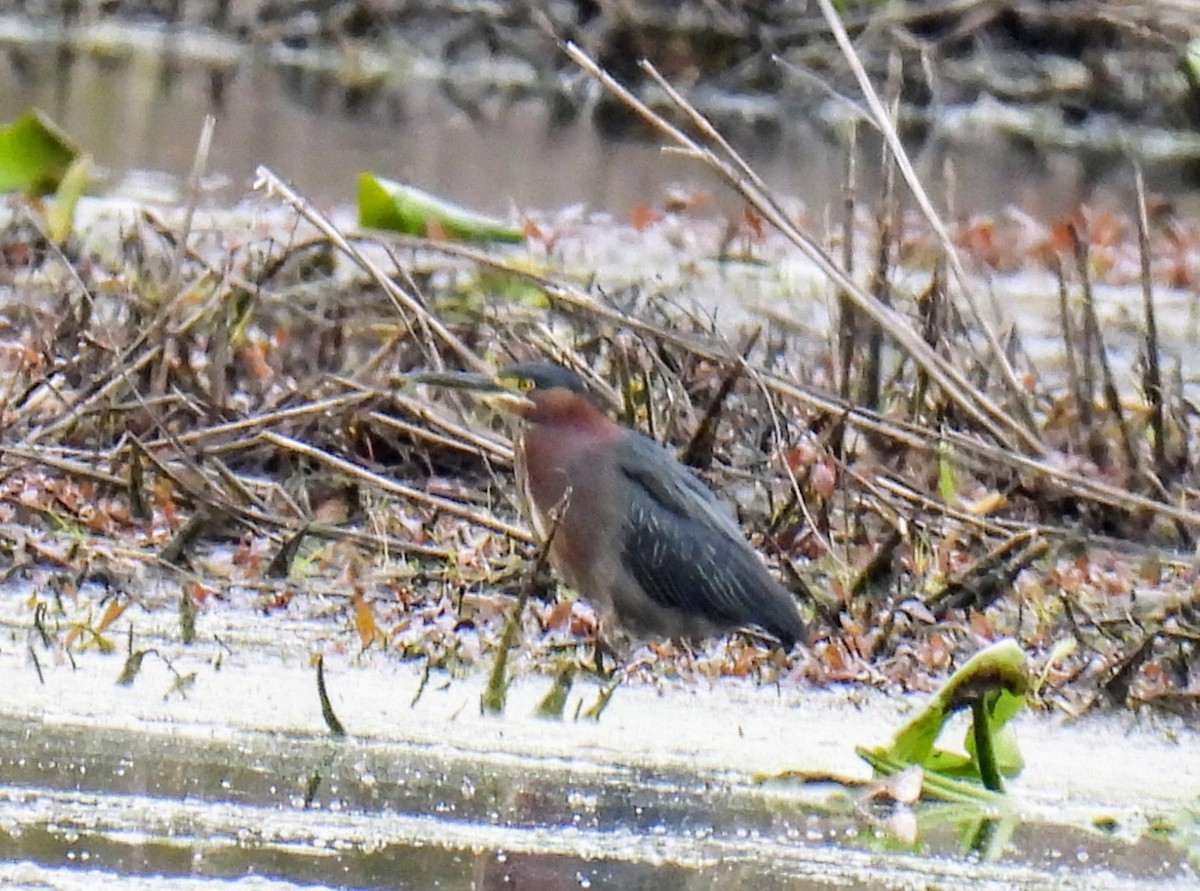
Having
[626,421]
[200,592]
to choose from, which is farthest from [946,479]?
[200,592]

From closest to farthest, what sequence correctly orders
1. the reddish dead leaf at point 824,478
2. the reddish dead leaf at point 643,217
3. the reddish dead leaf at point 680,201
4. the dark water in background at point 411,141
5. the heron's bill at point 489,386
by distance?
the heron's bill at point 489,386, the reddish dead leaf at point 824,478, the reddish dead leaf at point 643,217, the reddish dead leaf at point 680,201, the dark water in background at point 411,141

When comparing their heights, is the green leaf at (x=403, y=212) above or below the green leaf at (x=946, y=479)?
above

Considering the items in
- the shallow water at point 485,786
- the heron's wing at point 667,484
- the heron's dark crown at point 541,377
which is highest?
the heron's dark crown at point 541,377

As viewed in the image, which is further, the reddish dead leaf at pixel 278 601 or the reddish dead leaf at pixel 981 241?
the reddish dead leaf at pixel 981 241

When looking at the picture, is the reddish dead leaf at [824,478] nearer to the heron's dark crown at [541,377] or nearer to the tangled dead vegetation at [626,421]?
the tangled dead vegetation at [626,421]

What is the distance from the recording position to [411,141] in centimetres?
1350

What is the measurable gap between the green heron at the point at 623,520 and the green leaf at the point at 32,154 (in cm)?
385

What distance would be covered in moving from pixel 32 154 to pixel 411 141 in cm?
533

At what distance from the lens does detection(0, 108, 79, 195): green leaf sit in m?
8.23

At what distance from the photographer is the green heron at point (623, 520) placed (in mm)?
4656

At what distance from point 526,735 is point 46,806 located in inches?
35.2

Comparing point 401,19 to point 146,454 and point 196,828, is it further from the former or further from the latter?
point 196,828

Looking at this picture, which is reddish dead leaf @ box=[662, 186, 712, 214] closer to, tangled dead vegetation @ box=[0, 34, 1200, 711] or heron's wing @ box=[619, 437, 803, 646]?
tangled dead vegetation @ box=[0, 34, 1200, 711]

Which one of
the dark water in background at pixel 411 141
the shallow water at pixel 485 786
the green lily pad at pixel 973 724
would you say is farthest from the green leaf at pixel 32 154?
the green lily pad at pixel 973 724
